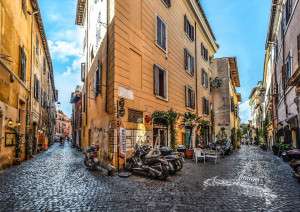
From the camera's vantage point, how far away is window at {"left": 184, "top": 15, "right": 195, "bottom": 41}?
21.4 meters

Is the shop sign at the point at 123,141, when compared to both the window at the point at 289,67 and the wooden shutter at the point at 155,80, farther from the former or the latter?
the window at the point at 289,67

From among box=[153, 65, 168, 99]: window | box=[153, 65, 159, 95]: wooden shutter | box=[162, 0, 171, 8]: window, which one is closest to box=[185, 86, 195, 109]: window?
box=[153, 65, 168, 99]: window

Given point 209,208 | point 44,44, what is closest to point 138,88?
point 209,208

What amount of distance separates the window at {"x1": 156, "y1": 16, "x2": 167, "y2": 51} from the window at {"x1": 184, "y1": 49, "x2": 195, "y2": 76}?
4069 mm

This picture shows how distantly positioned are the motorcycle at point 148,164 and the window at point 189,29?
12.9 metres

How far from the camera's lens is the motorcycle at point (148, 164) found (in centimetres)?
968

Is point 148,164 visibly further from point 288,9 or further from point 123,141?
point 288,9

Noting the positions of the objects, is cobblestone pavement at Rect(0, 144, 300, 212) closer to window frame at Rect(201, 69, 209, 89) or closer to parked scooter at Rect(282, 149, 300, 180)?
parked scooter at Rect(282, 149, 300, 180)

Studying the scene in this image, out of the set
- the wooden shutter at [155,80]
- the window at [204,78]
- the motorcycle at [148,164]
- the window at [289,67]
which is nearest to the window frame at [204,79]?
the window at [204,78]

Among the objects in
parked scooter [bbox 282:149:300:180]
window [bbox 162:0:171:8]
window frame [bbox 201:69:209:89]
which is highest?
window [bbox 162:0:171:8]

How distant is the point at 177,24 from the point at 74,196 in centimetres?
1517

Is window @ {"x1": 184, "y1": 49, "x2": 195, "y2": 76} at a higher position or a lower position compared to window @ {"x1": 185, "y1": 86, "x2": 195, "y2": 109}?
higher

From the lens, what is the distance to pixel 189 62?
22.2m

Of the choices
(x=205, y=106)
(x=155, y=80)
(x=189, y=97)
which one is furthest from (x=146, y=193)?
(x=205, y=106)
